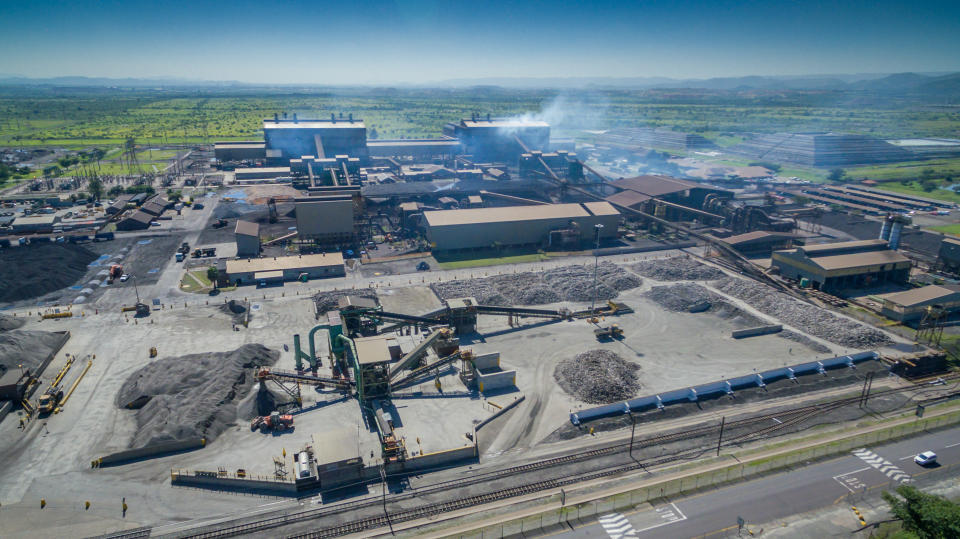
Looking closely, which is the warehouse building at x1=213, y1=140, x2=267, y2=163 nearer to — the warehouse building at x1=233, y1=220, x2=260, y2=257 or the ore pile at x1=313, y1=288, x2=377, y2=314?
the warehouse building at x1=233, y1=220, x2=260, y2=257

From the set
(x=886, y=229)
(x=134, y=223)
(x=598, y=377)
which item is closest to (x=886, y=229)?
(x=886, y=229)

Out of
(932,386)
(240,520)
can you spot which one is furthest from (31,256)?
(932,386)

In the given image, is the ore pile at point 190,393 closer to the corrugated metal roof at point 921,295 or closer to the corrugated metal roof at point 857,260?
the corrugated metal roof at point 857,260

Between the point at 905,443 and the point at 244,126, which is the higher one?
the point at 244,126

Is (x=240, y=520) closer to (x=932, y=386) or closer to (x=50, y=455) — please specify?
(x=50, y=455)

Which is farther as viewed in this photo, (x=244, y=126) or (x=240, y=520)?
(x=244, y=126)

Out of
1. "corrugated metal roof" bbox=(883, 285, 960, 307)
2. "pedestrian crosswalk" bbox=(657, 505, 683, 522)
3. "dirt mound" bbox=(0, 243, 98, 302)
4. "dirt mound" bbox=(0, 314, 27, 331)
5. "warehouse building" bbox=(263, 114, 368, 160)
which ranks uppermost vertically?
"warehouse building" bbox=(263, 114, 368, 160)

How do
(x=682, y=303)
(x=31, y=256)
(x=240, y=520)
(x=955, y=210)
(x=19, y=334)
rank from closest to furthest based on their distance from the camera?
(x=240, y=520)
(x=19, y=334)
(x=682, y=303)
(x=31, y=256)
(x=955, y=210)

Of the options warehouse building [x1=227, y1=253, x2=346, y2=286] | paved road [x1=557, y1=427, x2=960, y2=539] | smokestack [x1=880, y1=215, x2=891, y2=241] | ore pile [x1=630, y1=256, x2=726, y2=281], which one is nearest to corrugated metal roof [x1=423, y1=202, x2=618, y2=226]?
ore pile [x1=630, y1=256, x2=726, y2=281]
